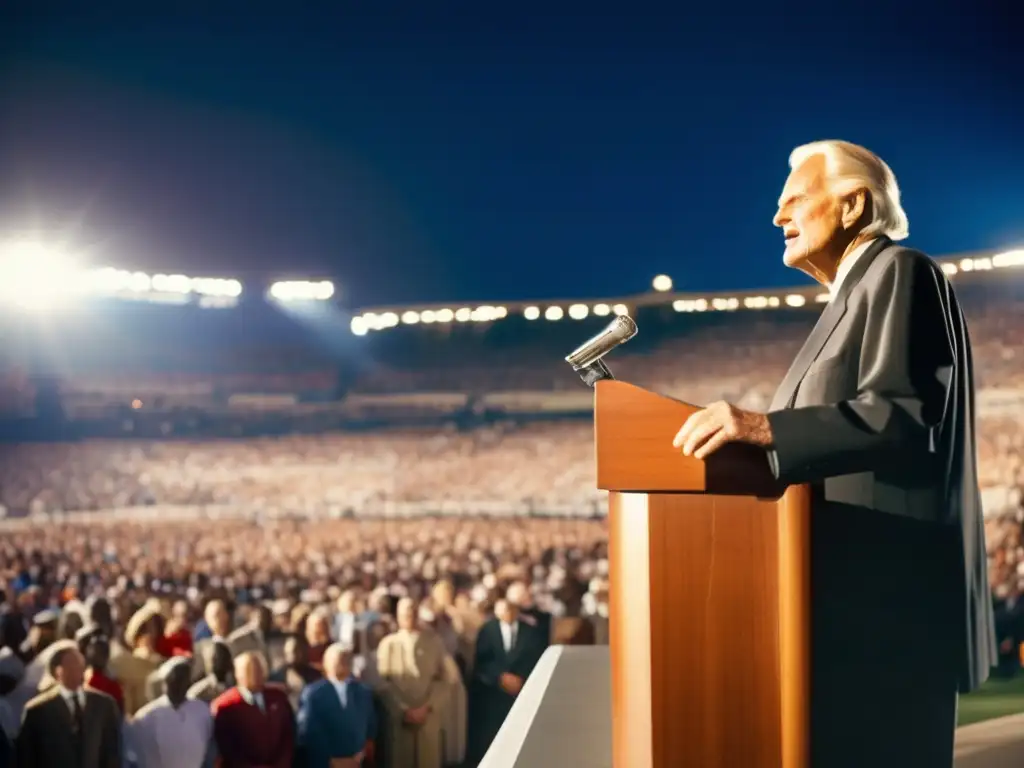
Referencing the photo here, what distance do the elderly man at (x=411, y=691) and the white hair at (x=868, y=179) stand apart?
5.63 metres

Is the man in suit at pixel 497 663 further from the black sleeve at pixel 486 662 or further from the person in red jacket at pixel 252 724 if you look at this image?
the person in red jacket at pixel 252 724

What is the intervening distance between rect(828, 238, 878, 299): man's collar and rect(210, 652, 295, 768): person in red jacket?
186 inches

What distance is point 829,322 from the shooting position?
122cm

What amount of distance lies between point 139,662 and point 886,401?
652 centimetres

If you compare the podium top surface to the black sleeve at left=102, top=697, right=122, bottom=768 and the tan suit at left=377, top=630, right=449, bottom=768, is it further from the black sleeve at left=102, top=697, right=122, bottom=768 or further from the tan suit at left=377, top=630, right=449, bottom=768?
the tan suit at left=377, top=630, right=449, bottom=768

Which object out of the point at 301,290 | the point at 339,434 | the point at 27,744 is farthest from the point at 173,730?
the point at 301,290

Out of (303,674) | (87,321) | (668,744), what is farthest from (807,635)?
(87,321)

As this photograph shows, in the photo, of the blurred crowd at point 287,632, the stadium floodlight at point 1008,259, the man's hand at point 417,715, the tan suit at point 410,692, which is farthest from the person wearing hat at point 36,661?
the stadium floodlight at point 1008,259

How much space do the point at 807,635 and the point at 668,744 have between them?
0.21 metres

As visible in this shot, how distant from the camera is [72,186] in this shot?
12.4 metres

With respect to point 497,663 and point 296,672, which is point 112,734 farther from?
point 497,663

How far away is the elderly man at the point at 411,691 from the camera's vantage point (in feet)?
21.1

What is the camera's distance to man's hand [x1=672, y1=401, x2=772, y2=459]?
1.04 metres

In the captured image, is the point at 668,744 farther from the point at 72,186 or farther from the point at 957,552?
the point at 72,186
